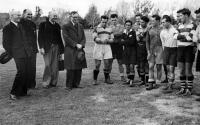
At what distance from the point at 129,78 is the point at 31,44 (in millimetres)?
3004

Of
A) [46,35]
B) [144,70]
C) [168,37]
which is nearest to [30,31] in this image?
[46,35]

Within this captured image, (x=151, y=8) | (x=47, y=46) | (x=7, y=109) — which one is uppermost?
(x=151, y=8)

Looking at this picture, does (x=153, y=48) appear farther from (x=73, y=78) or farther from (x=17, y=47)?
(x=17, y=47)

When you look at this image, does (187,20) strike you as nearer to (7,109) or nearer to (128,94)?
(128,94)

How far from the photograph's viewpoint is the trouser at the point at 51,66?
995cm

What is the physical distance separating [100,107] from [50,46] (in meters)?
3.29

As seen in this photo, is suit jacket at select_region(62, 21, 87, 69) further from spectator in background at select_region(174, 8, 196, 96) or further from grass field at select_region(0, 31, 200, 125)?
spectator in background at select_region(174, 8, 196, 96)

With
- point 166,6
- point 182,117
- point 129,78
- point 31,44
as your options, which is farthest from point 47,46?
point 166,6

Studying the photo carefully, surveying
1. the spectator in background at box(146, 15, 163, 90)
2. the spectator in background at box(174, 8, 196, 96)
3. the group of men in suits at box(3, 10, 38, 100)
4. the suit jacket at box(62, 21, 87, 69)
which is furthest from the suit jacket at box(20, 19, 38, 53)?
the spectator in background at box(174, 8, 196, 96)

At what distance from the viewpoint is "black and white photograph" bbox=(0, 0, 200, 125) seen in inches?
263

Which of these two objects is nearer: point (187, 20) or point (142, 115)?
point (142, 115)

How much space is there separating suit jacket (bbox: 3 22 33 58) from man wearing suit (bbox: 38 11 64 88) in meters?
1.33

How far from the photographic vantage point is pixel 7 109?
7.39 metres

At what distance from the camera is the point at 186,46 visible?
8.20 m
